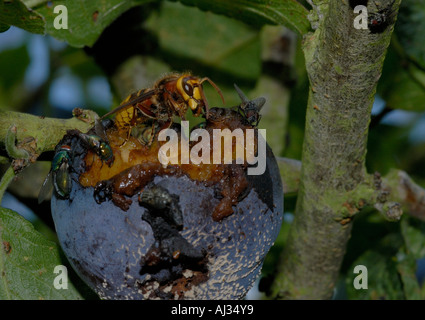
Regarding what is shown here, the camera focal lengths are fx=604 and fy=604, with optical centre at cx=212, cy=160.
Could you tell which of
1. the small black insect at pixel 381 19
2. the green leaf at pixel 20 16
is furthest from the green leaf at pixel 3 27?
the small black insect at pixel 381 19

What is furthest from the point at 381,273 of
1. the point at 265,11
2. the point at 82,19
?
the point at 82,19

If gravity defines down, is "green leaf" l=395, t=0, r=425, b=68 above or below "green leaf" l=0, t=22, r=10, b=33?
below

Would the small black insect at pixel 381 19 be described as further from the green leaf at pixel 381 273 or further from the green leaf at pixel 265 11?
the green leaf at pixel 381 273

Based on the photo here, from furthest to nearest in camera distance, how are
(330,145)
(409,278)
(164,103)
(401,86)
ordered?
(401,86) → (409,278) → (330,145) → (164,103)

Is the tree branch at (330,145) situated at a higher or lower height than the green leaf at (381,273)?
higher

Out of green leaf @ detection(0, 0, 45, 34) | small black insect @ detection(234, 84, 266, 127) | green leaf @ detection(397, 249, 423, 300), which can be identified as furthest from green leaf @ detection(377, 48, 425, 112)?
green leaf @ detection(0, 0, 45, 34)

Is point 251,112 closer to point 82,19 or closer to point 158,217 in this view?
point 158,217

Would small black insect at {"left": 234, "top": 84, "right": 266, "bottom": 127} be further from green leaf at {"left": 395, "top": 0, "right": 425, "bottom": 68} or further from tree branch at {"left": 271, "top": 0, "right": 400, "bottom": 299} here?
green leaf at {"left": 395, "top": 0, "right": 425, "bottom": 68}
